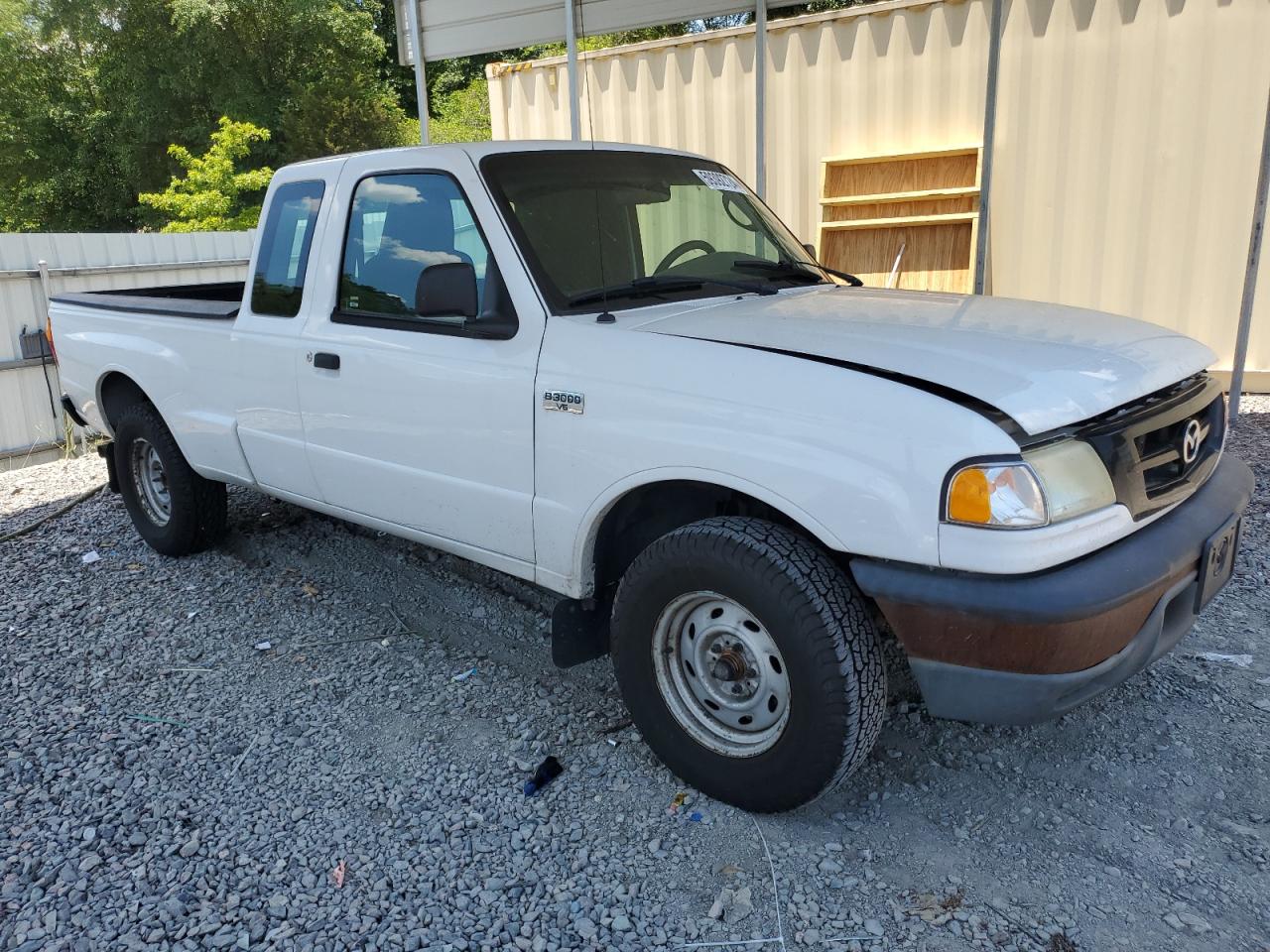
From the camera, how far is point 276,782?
3268mm

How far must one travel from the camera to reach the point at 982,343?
2854mm

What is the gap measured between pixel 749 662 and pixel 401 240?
2116mm

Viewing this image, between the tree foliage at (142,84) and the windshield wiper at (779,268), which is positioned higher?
the tree foliage at (142,84)

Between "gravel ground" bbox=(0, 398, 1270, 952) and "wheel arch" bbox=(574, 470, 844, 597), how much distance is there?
0.64 meters

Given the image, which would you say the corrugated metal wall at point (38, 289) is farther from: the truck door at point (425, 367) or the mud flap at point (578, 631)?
the mud flap at point (578, 631)

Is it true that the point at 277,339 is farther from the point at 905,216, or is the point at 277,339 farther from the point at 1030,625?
the point at 905,216

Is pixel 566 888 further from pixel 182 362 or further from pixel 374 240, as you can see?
pixel 182 362

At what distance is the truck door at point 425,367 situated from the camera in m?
3.31

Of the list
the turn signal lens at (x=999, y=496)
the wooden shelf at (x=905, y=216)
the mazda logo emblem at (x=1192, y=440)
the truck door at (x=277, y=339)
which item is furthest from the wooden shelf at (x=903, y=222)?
the turn signal lens at (x=999, y=496)

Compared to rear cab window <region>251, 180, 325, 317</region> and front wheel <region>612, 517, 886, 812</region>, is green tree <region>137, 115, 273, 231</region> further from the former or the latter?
front wheel <region>612, 517, 886, 812</region>

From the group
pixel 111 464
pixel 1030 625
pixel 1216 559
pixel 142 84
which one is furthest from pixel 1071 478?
pixel 142 84

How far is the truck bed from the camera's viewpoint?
4.70 metres

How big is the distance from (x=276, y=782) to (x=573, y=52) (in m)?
5.71

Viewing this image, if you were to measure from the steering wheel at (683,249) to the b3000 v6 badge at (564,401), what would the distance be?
0.79m
